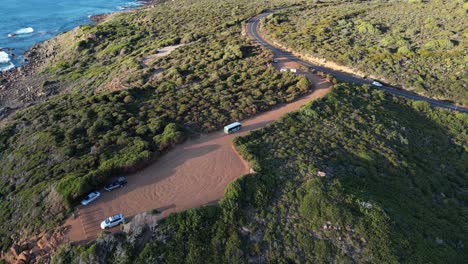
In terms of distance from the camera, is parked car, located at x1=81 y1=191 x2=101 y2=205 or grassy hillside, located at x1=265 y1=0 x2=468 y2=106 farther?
grassy hillside, located at x1=265 y1=0 x2=468 y2=106

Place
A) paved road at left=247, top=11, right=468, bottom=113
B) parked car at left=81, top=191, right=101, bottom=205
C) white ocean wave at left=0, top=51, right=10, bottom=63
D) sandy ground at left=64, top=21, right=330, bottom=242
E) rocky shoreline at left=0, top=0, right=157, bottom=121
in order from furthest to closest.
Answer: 1. white ocean wave at left=0, top=51, right=10, bottom=63
2. rocky shoreline at left=0, top=0, right=157, bottom=121
3. paved road at left=247, top=11, right=468, bottom=113
4. parked car at left=81, top=191, right=101, bottom=205
5. sandy ground at left=64, top=21, right=330, bottom=242

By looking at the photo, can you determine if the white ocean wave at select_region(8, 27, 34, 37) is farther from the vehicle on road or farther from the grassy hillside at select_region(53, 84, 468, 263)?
the vehicle on road

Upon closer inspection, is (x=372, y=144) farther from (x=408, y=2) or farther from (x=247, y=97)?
(x=408, y=2)

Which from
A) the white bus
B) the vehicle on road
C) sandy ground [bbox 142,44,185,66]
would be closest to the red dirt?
the white bus

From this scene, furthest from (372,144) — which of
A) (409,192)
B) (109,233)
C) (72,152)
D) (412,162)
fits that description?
(72,152)

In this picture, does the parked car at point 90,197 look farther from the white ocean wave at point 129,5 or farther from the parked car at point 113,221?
the white ocean wave at point 129,5

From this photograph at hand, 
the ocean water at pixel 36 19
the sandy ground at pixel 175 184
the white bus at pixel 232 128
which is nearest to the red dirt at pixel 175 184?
the sandy ground at pixel 175 184
